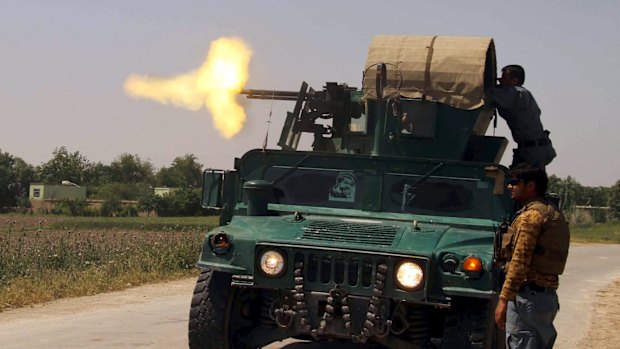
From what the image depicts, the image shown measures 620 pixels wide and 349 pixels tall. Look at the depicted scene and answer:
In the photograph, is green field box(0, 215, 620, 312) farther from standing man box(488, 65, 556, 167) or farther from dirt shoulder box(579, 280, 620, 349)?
dirt shoulder box(579, 280, 620, 349)

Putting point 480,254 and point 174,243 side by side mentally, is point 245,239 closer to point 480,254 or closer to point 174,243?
point 480,254

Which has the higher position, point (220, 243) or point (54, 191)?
point (54, 191)

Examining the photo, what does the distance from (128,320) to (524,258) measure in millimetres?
5510

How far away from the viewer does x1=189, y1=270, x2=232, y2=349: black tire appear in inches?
249

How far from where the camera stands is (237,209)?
7441 mm

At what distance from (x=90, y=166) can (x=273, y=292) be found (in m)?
96.8

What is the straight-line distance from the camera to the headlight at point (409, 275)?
5820mm

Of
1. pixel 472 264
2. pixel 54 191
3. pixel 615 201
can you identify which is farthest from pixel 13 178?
pixel 472 264

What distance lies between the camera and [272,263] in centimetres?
609

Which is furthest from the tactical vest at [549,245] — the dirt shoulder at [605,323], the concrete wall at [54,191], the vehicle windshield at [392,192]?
the concrete wall at [54,191]

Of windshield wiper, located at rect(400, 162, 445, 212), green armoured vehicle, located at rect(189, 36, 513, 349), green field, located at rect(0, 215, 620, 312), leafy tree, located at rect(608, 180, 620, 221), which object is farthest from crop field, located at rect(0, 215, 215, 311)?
leafy tree, located at rect(608, 180, 620, 221)

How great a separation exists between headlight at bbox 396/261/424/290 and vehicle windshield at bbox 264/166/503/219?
4.10 feet

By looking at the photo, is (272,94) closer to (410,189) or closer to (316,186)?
(316,186)

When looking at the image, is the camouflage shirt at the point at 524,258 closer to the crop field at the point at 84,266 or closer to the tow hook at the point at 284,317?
the tow hook at the point at 284,317
